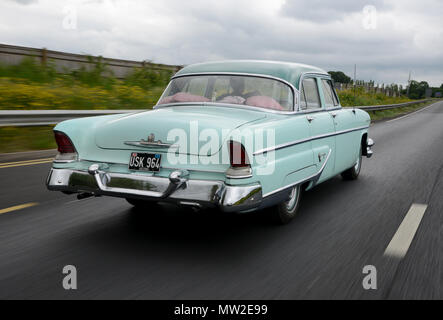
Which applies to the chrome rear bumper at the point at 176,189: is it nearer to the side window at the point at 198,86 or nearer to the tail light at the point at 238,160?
the tail light at the point at 238,160

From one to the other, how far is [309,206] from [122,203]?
218cm

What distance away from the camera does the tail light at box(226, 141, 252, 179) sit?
3721 millimetres

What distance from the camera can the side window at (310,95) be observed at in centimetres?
526

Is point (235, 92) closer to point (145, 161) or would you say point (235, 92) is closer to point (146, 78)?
point (145, 161)

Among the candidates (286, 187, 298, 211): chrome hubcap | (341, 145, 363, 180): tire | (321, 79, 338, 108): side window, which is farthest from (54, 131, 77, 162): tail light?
(341, 145, 363, 180): tire

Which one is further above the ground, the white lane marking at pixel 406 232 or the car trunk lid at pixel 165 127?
the car trunk lid at pixel 165 127

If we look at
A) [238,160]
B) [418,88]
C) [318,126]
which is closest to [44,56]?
[318,126]

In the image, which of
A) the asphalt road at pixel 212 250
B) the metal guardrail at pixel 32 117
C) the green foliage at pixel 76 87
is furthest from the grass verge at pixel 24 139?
the asphalt road at pixel 212 250

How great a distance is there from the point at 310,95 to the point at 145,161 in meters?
2.36

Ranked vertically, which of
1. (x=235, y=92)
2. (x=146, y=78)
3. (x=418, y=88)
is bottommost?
(x=418, y=88)

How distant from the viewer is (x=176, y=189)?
3.79 m

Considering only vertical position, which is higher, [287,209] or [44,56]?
[44,56]
